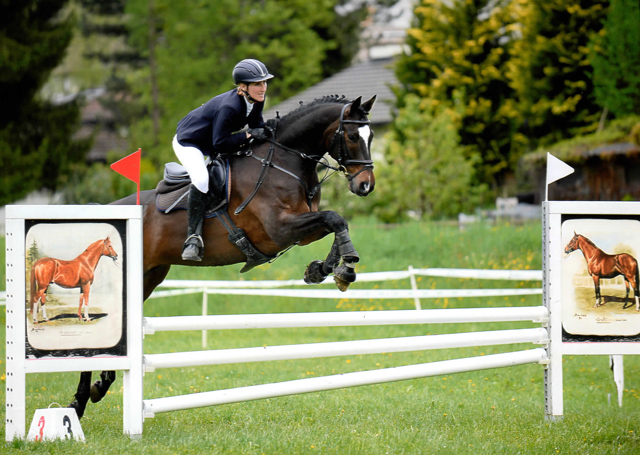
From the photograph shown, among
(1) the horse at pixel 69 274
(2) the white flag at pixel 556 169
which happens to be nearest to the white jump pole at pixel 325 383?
(1) the horse at pixel 69 274

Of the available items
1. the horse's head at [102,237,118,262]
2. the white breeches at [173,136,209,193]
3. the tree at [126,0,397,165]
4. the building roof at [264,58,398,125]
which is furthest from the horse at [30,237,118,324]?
the tree at [126,0,397,165]

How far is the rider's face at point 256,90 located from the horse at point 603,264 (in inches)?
89.3

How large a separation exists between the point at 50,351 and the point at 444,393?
3719 mm

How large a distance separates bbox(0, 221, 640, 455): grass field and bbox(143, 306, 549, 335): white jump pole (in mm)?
633

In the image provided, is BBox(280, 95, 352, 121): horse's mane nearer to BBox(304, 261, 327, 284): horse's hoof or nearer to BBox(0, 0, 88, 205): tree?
BBox(304, 261, 327, 284): horse's hoof

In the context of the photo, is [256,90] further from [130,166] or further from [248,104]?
[130,166]

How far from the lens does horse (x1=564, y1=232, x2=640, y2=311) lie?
465 cm

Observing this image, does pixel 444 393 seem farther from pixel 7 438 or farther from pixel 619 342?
pixel 7 438

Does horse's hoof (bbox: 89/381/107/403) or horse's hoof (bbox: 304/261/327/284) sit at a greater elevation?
horse's hoof (bbox: 304/261/327/284)

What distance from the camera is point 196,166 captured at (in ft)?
16.0

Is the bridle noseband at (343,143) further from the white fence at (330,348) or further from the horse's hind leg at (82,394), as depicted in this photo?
the horse's hind leg at (82,394)

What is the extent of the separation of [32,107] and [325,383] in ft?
56.9

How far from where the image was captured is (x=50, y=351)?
3.85 m

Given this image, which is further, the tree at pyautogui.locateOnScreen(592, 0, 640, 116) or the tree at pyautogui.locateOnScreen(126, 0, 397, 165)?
the tree at pyautogui.locateOnScreen(126, 0, 397, 165)
